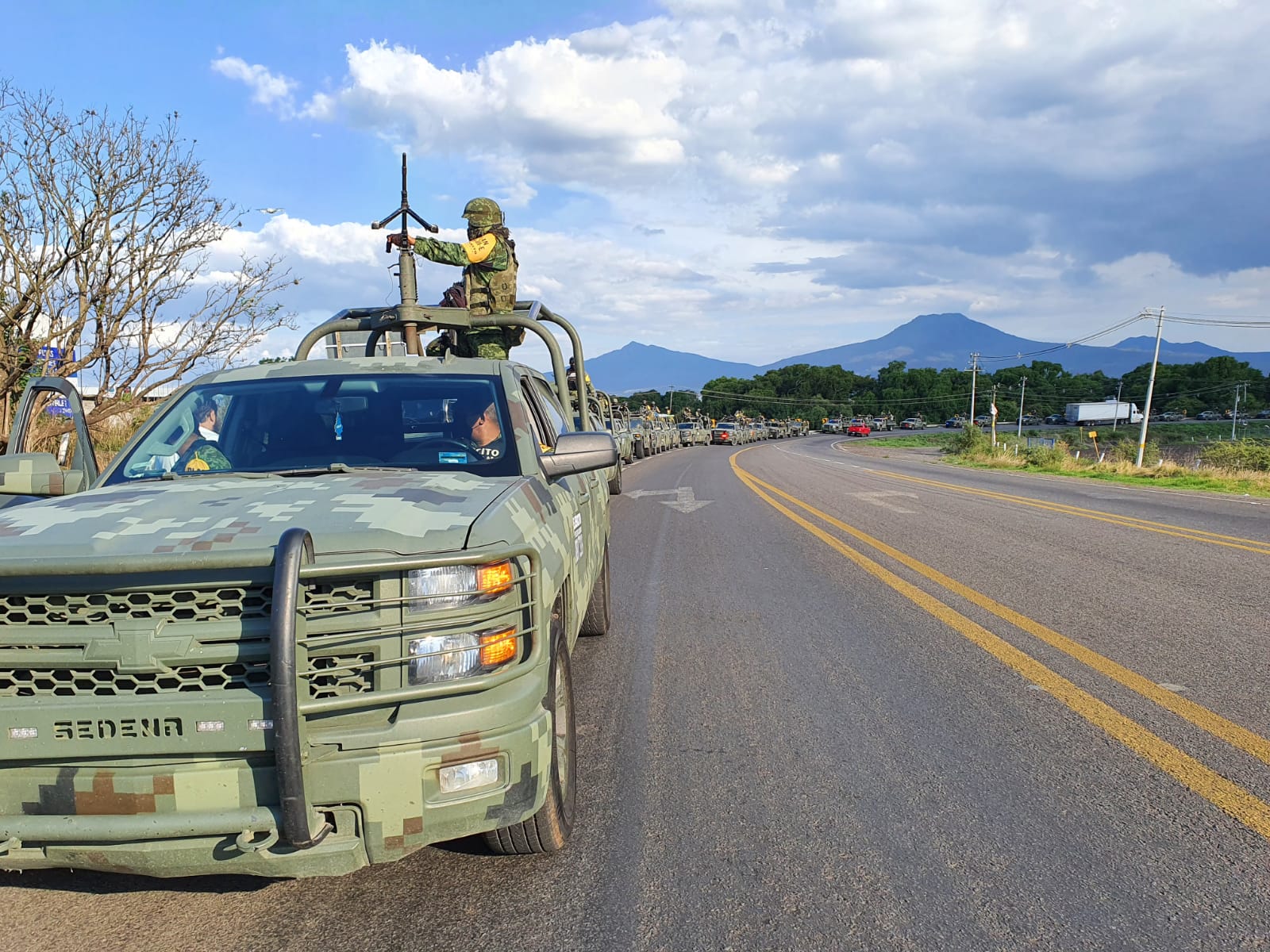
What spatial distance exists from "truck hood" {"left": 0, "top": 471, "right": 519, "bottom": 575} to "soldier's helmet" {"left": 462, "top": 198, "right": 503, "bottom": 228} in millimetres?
5301

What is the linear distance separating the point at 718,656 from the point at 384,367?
2.57 metres

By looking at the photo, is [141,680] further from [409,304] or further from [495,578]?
[409,304]

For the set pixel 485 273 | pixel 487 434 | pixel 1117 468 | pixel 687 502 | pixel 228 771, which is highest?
pixel 485 273

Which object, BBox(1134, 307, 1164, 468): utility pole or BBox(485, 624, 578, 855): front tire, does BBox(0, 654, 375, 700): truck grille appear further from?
BBox(1134, 307, 1164, 468): utility pole

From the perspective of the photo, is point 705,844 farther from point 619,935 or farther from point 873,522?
point 873,522

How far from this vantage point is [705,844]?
121 inches

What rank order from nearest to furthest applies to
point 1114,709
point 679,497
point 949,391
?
1. point 1114,709
2. point 679,497
3. point 949,391

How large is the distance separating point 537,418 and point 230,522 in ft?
7.56

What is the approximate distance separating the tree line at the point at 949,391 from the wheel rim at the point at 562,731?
437 ft

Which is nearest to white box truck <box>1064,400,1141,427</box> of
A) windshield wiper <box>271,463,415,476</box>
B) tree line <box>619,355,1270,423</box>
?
tree line <box>619,355,1270,423</box>

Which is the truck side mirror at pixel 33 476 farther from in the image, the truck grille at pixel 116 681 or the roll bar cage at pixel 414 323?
the roll bar cage at pixel 414 323

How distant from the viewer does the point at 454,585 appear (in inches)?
102

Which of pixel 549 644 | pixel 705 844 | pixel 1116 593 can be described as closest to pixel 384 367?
pixel 549 644

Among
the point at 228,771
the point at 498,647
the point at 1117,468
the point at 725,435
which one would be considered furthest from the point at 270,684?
the point at 725,435
